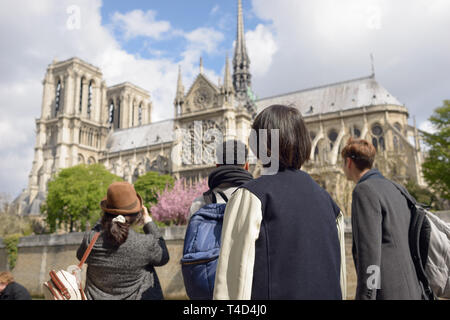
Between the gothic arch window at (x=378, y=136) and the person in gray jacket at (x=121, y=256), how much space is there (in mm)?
37897

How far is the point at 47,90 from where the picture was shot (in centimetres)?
5788

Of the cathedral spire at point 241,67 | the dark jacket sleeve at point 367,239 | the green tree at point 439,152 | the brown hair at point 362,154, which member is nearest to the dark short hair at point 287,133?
the dark jacket sleeve at point 367,239

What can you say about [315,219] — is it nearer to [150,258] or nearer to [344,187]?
[150,258]

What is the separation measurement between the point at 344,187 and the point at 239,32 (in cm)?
3892

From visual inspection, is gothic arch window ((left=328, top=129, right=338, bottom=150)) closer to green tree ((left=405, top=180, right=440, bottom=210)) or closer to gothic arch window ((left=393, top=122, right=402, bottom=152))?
gothic arch window ((left=393, top=122, right=402, bottom=152))

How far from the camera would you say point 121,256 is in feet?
8.79

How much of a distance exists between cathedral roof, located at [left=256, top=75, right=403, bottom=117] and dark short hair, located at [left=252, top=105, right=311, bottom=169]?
1542 inches

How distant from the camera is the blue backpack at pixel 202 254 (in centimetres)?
211

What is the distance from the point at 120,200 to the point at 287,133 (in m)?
1.38

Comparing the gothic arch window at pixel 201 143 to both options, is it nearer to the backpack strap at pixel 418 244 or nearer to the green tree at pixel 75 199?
the green tree at pixel 75 199

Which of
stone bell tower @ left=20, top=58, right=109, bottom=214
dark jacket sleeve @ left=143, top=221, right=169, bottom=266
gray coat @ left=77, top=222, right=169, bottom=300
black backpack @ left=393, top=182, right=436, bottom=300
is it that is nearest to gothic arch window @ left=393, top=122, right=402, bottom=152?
black backpack @ left=393, top=182, right=436, bottom=300

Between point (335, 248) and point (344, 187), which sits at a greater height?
point (344, 187)

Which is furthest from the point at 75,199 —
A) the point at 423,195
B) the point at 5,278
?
the point at 5,278

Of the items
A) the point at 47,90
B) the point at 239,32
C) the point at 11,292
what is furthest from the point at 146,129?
the point at 11,292
